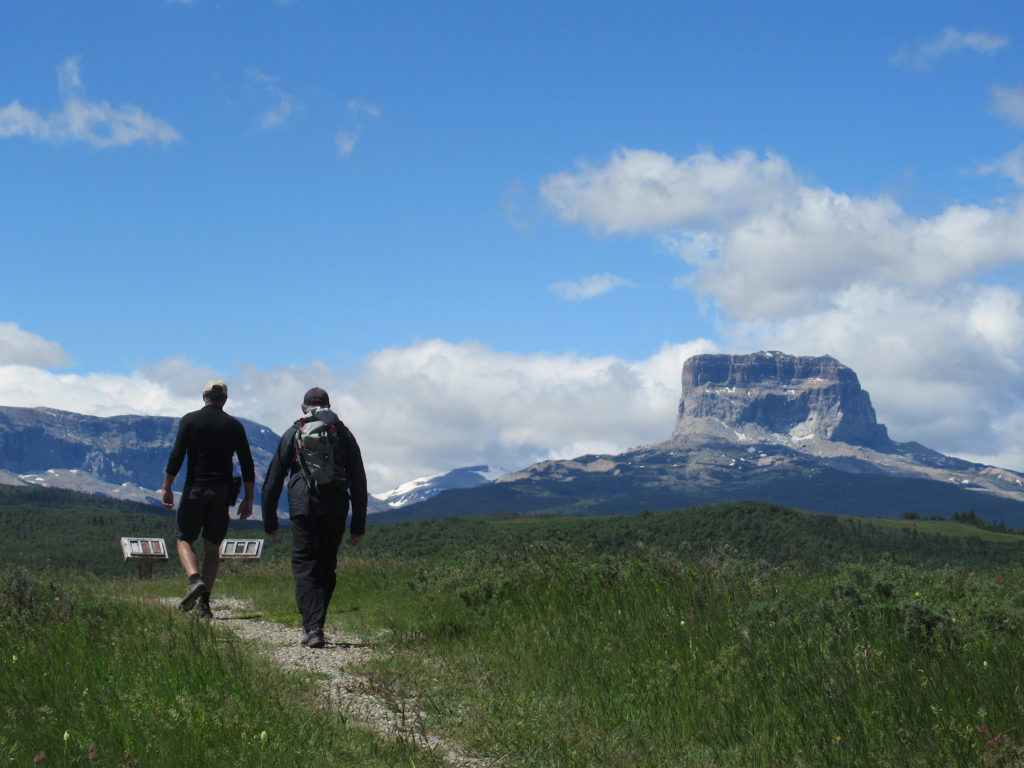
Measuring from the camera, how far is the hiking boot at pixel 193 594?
9.23 m

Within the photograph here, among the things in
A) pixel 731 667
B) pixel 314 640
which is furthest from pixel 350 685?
pixel 731 667

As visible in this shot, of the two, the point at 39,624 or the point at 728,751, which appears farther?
the point at 39,624

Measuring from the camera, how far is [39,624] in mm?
7281

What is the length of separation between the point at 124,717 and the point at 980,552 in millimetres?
104456

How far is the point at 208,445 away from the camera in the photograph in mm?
10328

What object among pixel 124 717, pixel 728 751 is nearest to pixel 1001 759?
pixel 728 751

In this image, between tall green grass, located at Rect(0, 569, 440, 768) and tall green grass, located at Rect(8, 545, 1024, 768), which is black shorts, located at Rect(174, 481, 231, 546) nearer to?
tall green grass, located at Rect(8, 545, 1024, 768)

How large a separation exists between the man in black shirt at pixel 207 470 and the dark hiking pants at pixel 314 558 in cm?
117

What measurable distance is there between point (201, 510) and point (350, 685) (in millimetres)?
4520

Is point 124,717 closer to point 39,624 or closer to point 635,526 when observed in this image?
point 39,624

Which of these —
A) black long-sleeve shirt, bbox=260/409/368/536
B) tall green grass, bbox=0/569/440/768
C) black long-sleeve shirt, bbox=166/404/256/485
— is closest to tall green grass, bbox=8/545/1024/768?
tall green grass, bbox=0/569/440/768

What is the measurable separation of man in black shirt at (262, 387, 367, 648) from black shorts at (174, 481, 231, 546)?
1.19 meters

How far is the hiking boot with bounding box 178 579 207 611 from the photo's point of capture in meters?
9.23

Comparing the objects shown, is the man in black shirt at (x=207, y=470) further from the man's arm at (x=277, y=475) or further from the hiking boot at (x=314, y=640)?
the hiking boot at (x=314, y=640)
